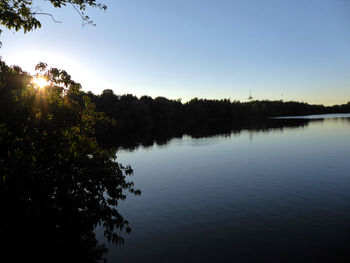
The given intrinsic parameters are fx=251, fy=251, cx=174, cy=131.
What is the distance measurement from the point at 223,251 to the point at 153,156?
36.7 meters

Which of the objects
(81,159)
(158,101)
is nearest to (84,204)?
(81,159)

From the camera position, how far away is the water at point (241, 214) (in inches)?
596

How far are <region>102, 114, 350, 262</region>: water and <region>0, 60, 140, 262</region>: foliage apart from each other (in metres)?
7.68

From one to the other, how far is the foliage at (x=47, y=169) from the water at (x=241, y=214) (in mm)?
7679

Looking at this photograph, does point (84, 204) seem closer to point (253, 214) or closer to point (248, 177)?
point (253, 214)

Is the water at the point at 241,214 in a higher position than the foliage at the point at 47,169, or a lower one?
lower

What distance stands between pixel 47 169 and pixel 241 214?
51.8 ft

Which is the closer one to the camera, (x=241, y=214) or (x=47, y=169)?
(x=47, y=169)

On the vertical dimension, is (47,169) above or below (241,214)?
above

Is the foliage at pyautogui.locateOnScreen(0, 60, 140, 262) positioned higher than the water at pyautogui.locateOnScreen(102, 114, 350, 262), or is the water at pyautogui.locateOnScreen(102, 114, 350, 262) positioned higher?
the foliage at pyautogui.locateOnScreen(0, 60, 140, 262)

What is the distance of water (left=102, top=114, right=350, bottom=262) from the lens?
49.6ft

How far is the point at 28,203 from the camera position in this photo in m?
7.89

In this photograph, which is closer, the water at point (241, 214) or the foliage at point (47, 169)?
the foliage at point (47, 169)

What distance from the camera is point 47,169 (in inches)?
358
